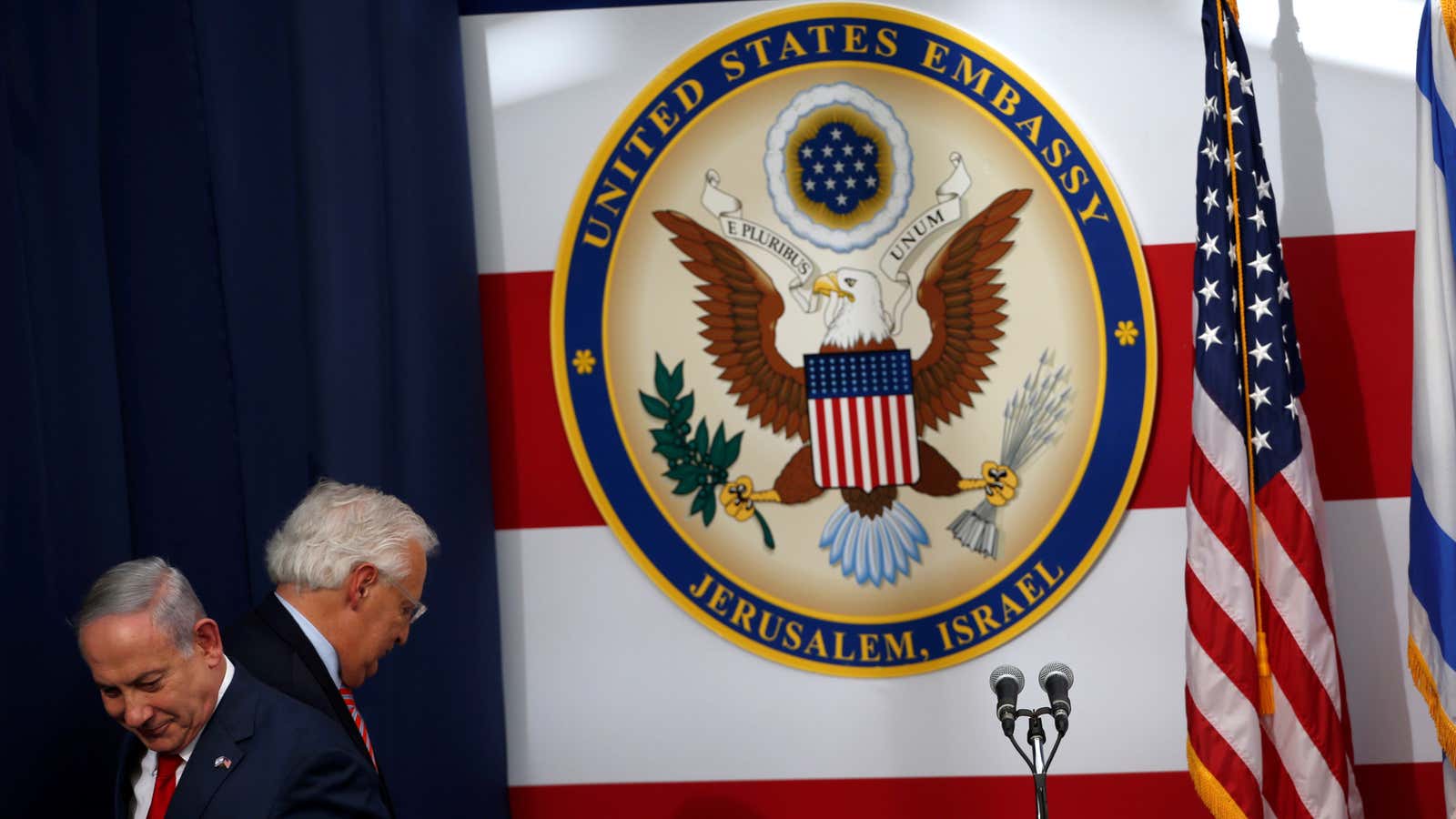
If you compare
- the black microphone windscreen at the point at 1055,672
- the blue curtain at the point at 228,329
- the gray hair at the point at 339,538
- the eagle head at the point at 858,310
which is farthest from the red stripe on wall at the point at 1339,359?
the gray hair at the point at 339,538

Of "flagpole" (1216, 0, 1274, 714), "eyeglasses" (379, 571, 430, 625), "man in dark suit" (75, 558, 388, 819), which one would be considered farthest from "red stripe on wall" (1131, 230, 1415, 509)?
"man in dark suit" (75, 558, 388, 819)

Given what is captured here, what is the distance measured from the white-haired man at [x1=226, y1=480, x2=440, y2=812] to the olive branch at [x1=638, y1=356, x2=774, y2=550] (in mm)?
931

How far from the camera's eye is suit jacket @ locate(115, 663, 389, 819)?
163 centimetres

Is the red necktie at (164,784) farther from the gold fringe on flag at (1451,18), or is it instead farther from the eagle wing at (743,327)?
the gold fringe on flag at (1451,18)

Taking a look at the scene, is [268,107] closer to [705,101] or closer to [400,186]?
[400,186]

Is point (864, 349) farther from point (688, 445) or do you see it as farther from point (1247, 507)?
point (1247, 507)

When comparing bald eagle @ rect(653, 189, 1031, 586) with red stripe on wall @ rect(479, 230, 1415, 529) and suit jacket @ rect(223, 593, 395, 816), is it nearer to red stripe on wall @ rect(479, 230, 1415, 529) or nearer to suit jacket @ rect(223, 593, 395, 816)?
red stripe on wall @ rect(479, 230, 1415, 529)

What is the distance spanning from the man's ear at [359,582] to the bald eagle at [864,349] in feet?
3.42

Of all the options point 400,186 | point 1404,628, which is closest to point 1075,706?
point 1404,628

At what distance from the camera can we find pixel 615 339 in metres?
2.88

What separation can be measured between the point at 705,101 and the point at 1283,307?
119cm

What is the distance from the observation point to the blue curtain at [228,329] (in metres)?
1.76

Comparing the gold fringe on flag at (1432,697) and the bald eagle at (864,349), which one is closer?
the gold fringe on flag at (1432,697)

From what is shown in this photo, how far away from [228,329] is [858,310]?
4.14 feet
